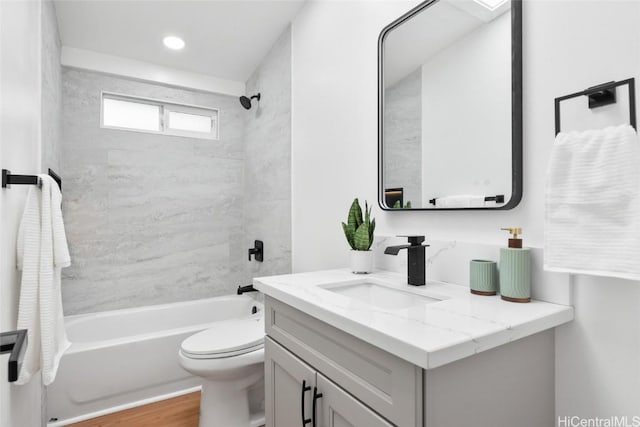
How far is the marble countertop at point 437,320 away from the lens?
0.64m

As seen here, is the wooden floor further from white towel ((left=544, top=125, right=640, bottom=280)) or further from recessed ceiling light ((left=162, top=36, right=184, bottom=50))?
recessed ceiling light ((left=162, top=36, right=184, bottom=50))

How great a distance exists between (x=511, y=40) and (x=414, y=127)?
1.43 feet

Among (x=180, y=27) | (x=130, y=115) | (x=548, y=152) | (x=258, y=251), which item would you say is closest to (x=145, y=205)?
(x=130, y=115)

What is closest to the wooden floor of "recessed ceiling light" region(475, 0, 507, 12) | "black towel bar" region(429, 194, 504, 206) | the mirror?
the mirror

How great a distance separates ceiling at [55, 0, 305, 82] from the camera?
210 centimetres

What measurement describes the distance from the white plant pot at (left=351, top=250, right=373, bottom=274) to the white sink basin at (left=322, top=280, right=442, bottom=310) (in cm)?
8

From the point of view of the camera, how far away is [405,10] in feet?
4.49

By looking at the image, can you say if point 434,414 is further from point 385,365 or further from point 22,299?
point 22,299

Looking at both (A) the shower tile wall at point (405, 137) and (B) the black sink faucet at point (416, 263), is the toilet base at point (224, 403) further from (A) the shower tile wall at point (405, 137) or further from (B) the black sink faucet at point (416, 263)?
(A) the shower tile wall at point (405, 137)

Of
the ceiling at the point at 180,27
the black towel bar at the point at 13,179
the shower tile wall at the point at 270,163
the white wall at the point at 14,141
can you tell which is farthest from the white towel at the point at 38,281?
the ceiling at the point at 180,27

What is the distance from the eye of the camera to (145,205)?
2.85 metres

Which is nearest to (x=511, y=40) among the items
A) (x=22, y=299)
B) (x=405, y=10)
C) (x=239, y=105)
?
(x=405, y=10)

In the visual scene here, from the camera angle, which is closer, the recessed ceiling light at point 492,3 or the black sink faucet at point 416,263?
the recessed ceiling light at point 492,3

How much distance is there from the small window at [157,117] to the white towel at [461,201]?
2.52m
